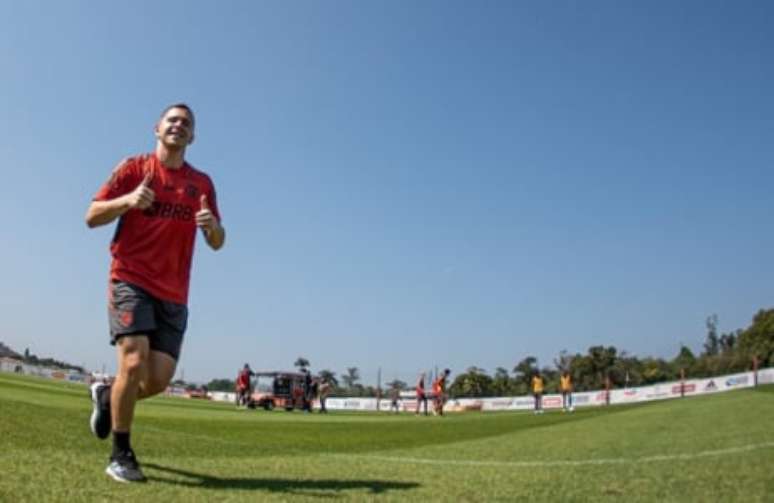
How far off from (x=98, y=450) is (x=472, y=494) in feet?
9.79

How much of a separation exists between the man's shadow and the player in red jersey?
34 centimetres

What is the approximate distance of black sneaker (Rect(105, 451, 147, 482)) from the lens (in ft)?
11.1

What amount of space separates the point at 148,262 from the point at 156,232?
0.19 m

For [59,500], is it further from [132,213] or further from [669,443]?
[669,443]

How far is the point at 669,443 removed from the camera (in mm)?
6375

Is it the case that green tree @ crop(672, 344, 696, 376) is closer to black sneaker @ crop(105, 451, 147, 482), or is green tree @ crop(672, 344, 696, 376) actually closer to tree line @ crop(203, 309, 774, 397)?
tree line @ crop(203, 309, 774, 397)

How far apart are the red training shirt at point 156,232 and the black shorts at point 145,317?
0.15 ft

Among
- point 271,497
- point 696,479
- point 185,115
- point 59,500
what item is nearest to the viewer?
point 59,500

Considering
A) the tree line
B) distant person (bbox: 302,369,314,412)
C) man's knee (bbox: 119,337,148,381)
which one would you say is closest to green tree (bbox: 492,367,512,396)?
the tree line

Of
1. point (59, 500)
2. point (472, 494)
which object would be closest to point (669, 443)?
point (472, 494)

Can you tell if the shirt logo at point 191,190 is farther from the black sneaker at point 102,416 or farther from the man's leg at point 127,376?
the black sneaker at point 102,416

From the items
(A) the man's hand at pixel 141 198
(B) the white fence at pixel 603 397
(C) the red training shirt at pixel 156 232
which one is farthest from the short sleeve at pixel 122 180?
(B) the white fence at pixel 603 397

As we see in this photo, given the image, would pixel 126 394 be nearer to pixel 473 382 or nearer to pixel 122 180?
pixel 122 180

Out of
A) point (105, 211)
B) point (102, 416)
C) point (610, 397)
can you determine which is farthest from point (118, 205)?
point (610, 397)
